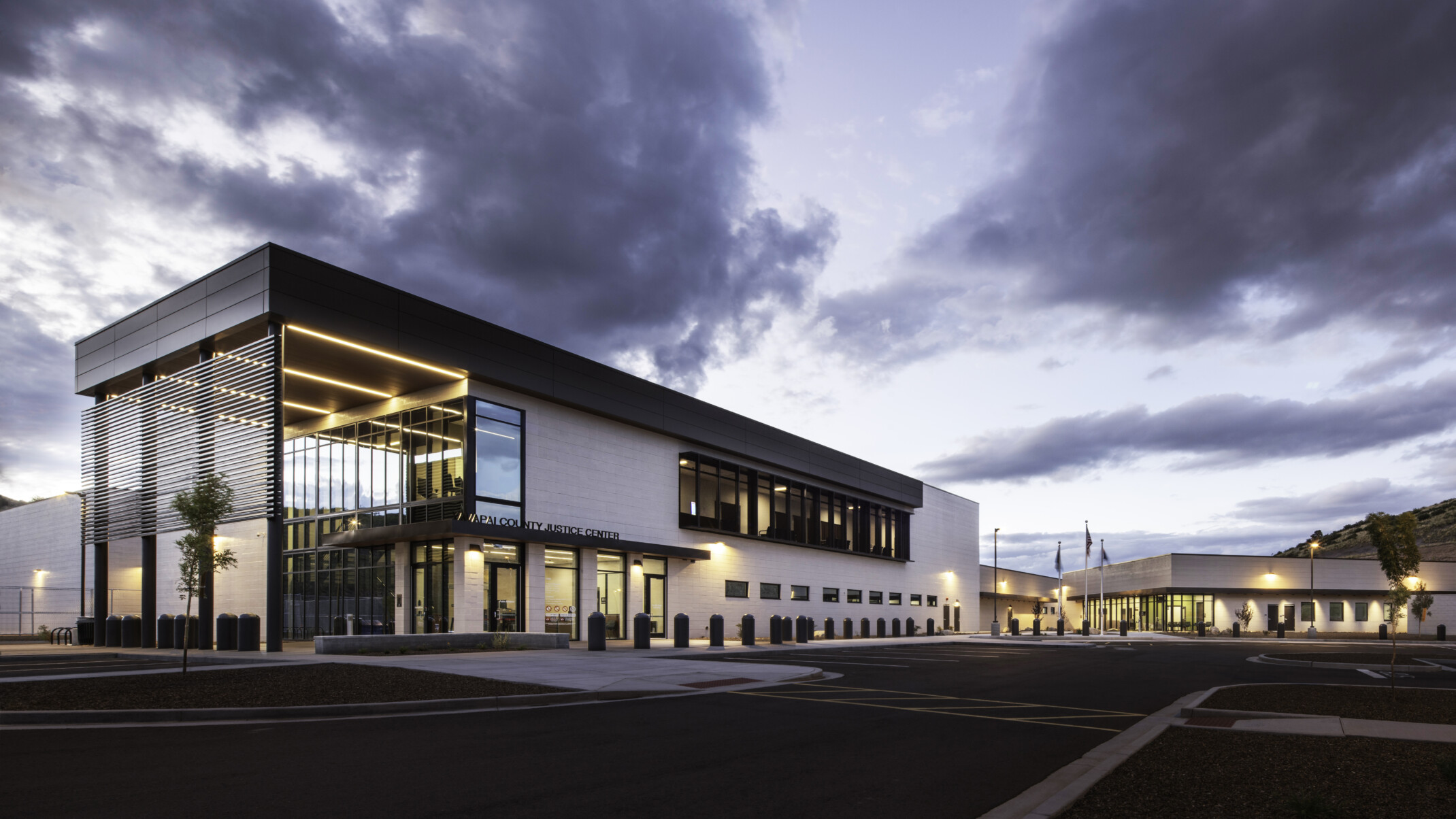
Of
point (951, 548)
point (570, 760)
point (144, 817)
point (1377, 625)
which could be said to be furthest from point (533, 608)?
point (1377, 625)

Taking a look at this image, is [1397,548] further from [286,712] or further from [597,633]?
[597,633]

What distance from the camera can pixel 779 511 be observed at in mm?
48906

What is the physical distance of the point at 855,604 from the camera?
2181 inches

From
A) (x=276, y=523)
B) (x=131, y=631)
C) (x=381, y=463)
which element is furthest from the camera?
(x=381, y=463)

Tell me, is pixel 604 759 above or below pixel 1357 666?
above

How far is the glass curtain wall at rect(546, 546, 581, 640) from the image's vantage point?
33062 millimetres

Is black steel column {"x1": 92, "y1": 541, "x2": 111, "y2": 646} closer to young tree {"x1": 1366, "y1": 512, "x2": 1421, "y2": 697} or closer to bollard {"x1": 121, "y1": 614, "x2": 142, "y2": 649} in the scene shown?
bollard {"x1": 121, "y1": 614, "x2": 142, "y2": 649}

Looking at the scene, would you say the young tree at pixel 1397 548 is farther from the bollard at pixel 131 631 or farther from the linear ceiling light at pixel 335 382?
the bollard at pixel 131 631

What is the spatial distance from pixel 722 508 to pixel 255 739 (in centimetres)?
3394

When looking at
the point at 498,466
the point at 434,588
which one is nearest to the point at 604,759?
the point at 498,466

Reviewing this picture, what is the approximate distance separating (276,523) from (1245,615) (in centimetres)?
6951

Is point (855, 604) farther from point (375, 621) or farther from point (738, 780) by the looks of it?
point (738, 780)

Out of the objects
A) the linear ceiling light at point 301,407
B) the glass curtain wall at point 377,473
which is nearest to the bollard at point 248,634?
the glass curtain wall at point 377,473

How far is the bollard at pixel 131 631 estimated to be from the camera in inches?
1206
